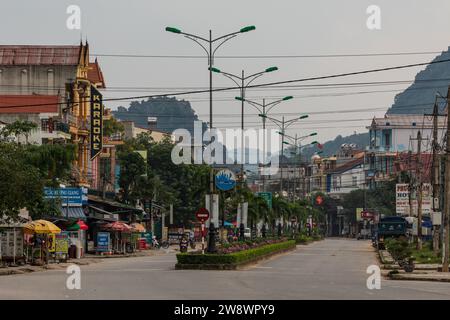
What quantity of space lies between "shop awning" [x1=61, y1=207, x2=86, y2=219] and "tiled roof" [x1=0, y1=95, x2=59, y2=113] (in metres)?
11.2

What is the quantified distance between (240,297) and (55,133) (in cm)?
5137

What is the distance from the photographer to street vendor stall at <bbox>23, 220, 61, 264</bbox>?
54.6 m

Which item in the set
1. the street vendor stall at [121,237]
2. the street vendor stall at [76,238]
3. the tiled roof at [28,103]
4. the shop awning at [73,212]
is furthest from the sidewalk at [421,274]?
the tiled roof at [28,103]

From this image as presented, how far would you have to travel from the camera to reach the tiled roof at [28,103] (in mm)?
82000

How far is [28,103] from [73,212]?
43.2ft

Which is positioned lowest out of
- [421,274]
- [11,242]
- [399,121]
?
[421,274]

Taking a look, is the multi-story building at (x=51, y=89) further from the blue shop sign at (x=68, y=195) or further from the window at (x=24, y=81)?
the blue shop sign at (x=68, y=195)

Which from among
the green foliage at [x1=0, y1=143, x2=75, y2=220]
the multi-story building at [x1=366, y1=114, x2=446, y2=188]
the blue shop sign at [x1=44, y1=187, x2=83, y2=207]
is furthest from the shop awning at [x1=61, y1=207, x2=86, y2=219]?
the multi-story building at [x1=366, y1=114, x2=446, y2=188]

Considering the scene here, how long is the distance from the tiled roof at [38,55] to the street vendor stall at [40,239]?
31.5m

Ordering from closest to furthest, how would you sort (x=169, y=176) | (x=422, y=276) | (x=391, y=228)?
(x=422, y=276)
(x=391, y=228)
(x=169, y=176)

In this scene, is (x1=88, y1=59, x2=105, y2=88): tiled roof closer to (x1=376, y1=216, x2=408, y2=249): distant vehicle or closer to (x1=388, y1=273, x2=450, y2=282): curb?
(x1=376, y1=216, x2=408, y2=249): distant vehicle

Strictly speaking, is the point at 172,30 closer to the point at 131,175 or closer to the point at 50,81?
the point at 50,81

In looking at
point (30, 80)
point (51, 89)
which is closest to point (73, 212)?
point (51, 89)

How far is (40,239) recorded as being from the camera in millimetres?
57531
